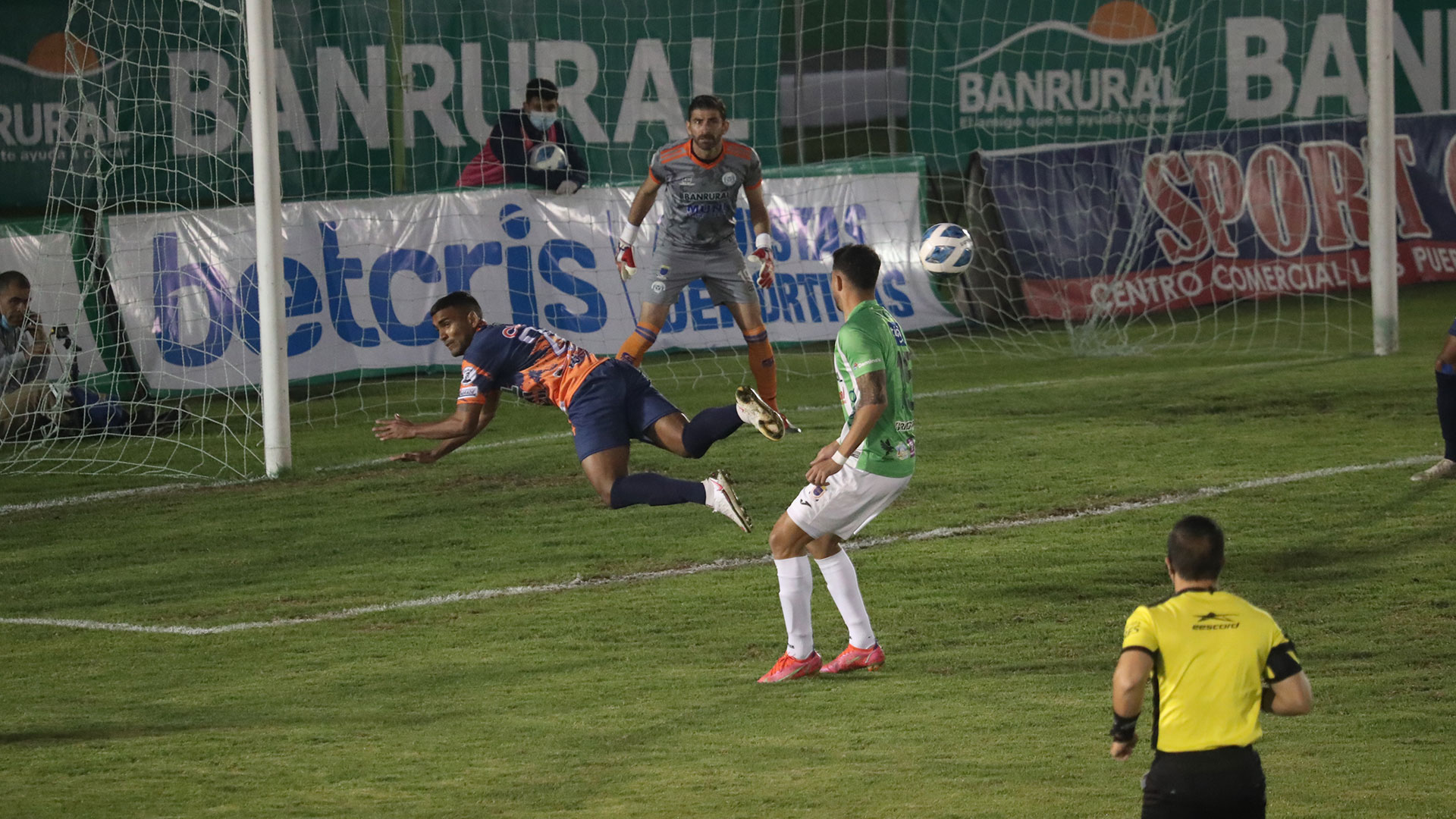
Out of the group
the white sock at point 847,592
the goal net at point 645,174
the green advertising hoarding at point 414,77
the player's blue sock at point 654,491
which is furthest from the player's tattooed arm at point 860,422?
the green advertising hoarding at point 414,77

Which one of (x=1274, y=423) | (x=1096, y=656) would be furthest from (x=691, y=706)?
(x=1274, y=423)

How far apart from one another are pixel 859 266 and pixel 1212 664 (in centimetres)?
303

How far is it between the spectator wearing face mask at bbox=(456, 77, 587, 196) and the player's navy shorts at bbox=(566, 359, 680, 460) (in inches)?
297

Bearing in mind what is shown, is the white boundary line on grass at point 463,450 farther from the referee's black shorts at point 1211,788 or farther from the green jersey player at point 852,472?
the referee's black shorts at point 1211,788

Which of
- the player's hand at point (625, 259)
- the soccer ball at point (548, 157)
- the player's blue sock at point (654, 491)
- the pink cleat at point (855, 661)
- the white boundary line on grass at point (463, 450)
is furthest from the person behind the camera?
the soccer ball at point (548, 157)

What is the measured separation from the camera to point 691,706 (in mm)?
6441

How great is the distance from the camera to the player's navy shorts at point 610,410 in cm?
819

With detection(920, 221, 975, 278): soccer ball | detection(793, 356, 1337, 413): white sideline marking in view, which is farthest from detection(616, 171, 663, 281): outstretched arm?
detection(920, 221, 975, 278): soccer ball

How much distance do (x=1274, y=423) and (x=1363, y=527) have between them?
10.7 feet

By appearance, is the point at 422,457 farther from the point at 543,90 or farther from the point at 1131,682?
the point at 543,90

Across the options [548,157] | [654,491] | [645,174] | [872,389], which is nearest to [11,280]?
[548,157]

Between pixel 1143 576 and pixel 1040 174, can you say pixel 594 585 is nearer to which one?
pixel 1143 576

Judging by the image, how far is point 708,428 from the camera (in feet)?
26.1

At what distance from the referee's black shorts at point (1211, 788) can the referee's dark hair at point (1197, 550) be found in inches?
15.8
